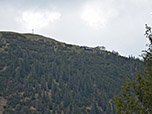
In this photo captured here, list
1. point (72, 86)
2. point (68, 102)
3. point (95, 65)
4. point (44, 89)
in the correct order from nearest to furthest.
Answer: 1. point (68, 102)
2. point (44, 89)
3. point (72, 86)
4. point (95, 65)

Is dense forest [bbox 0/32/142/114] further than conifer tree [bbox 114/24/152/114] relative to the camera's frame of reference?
Yes

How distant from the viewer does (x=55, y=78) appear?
118875mm

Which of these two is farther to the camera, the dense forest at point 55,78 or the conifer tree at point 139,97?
the dense forest at point 55,78

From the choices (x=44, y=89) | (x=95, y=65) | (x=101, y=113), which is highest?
(x=95, y=65)

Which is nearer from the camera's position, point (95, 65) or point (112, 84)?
point (112, 84)

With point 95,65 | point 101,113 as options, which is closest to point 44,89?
point 101,113

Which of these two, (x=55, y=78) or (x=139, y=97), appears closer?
(x=139, y=97)

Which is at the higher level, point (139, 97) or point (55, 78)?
point (139, 97)

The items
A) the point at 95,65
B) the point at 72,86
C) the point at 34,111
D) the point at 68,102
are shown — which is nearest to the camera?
the point at 34,111

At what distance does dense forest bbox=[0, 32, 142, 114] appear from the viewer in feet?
309

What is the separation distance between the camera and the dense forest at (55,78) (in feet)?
309

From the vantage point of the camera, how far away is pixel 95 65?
13612 cm

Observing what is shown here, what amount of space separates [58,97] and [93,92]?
16.3 metres

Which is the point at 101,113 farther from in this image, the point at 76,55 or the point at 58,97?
the point at 76,55
